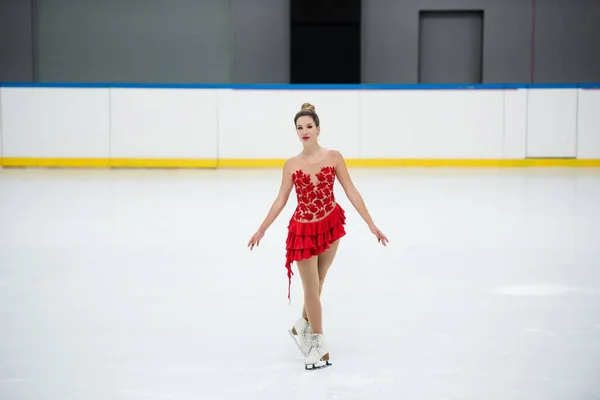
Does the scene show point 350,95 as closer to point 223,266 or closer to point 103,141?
point 103,141

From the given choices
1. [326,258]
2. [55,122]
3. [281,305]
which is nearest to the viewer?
[326,258]

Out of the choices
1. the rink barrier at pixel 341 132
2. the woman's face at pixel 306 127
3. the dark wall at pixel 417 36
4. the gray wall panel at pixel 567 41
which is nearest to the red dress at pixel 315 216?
the woman's face at pixel 306 127

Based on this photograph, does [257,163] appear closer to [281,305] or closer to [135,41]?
[135,41]

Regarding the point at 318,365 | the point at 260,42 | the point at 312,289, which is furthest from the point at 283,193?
the point at 260,42

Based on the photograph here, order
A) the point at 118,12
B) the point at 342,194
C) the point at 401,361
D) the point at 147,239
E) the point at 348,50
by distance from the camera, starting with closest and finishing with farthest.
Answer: the point at 401,361 → the point at 147,239 → the point at 342,194 → the point at 348,50 → the point at 118,12

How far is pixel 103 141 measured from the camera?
1096cm

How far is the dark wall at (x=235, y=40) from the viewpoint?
14789 mm

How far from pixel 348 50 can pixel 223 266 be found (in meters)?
10.2

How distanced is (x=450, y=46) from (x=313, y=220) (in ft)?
43.6

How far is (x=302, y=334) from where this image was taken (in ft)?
8.74

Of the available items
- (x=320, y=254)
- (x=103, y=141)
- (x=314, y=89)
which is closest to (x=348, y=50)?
(x=314, y=89)

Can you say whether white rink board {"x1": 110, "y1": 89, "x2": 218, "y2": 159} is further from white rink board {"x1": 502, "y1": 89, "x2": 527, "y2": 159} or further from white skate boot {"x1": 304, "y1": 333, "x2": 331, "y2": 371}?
white skate boot {"x1": 304, "y1": 333, "x2": 331, "y2": 371}

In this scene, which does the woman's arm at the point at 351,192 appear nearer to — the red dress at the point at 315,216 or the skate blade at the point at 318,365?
Answer: the red dress at the point at 315,216

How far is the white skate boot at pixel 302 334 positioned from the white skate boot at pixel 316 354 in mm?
38
